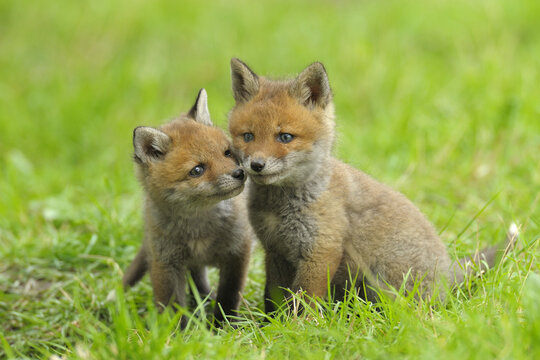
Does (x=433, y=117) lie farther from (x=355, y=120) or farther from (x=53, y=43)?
(x=53, y=43)

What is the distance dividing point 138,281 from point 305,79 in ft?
8.01

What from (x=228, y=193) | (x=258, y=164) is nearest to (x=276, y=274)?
(x=228, y=193)

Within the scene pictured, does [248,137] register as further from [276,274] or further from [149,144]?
[276,274]

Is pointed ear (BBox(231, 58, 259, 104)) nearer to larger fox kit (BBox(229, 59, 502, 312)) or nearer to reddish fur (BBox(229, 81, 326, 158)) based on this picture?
larger fox kit (BBox(229, 59, 502, 312))

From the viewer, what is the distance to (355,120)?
9.28 meters

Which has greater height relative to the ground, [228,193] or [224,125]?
[224,125]

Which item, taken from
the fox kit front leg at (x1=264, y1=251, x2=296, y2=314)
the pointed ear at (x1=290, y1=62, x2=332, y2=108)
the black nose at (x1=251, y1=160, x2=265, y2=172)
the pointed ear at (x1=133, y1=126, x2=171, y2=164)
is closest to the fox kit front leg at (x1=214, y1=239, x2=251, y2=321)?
the fox kit front leg at (x1=264, y1=251, x2=296, y2=314)

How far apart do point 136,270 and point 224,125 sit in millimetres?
1543

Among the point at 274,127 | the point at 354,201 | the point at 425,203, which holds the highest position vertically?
the point at 274,127

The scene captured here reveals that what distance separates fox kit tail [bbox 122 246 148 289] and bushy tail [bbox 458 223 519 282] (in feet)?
8.79

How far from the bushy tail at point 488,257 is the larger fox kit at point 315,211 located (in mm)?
130

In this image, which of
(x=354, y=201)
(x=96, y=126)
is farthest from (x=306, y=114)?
(x=96, y=126)

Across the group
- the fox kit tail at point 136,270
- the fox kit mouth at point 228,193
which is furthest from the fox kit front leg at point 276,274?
the fox kit tail at point 136,270

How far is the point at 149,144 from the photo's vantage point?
481cm
